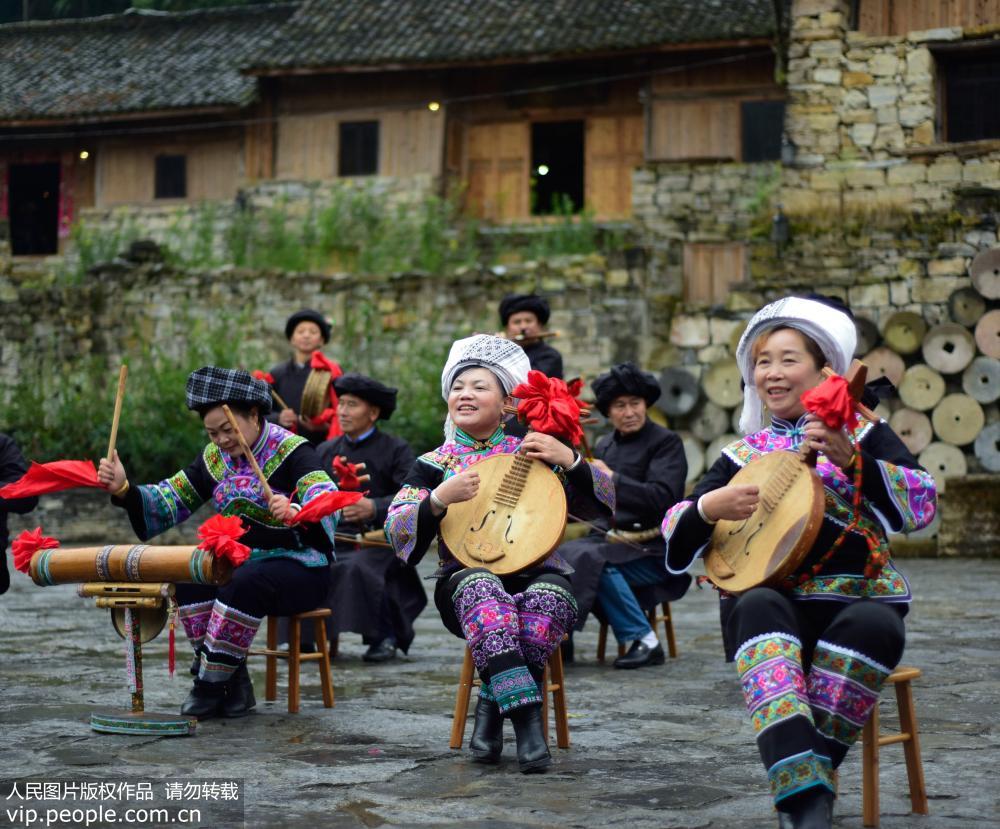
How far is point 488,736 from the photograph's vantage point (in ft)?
17.2

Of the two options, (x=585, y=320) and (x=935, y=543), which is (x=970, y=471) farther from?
(x=585, y=320)

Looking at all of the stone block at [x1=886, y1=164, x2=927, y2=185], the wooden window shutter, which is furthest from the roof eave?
the stone block at [x1=886, y1=164, x2=927, y2=185]

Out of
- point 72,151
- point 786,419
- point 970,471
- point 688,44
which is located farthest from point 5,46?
point 786,419

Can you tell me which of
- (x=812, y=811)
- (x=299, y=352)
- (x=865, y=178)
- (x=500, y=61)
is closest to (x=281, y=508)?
(x=812, y=811)

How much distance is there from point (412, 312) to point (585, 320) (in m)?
2.42

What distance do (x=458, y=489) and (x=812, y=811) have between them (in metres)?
1.79

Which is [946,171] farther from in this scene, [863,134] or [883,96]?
[883,96]

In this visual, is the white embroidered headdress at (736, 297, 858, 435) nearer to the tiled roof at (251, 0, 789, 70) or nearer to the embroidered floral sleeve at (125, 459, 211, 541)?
the embroidered floral sleeve at (125, 459, 211, 541)

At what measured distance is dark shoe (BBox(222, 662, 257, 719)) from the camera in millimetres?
6262

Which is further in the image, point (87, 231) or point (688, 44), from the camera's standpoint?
point (87, 231)

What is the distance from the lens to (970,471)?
16094mm

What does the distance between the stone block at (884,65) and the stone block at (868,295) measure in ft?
10.3

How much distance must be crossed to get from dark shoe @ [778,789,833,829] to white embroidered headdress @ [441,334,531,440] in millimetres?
2082

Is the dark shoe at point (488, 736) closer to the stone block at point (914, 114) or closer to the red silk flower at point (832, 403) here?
the red silk flower at point (832, 403)
